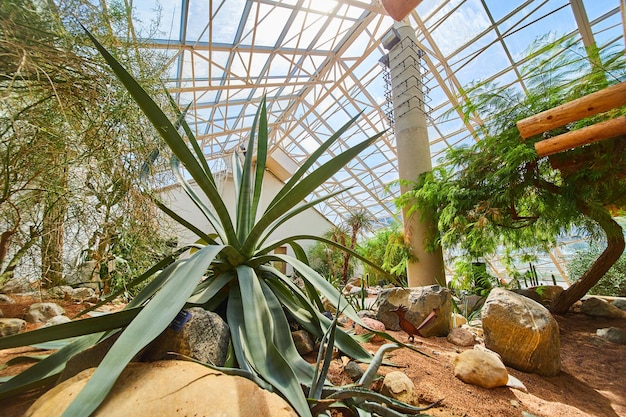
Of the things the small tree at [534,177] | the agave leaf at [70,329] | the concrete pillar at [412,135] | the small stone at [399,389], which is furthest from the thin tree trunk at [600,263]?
the agave leaf at [70,329]

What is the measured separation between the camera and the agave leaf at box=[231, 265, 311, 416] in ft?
1.92

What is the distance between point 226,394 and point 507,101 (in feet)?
10.8

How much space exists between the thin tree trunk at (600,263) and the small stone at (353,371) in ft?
9.46

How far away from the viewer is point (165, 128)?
82cm

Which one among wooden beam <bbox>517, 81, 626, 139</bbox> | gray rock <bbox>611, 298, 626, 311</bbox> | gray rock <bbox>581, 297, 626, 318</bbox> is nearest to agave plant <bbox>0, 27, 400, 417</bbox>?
wooden beam <bbox>517, 81, 626, 139</bbox>

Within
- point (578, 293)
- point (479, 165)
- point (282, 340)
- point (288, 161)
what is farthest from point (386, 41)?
point (288, 161)

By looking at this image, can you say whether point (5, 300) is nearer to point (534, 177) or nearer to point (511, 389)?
point (511, 389)

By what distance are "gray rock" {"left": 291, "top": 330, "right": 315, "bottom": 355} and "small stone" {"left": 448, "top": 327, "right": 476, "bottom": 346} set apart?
119 cm

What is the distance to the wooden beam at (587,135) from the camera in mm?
1698

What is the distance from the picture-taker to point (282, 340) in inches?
31.9

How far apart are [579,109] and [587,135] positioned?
0.89 feet

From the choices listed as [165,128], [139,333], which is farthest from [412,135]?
[139,333]

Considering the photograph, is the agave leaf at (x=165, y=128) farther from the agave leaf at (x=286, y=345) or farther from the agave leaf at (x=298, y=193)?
the agave leaf at (x=286, y=345)

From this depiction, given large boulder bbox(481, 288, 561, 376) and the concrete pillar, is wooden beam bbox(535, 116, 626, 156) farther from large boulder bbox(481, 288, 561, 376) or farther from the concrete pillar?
the concrete pillar
